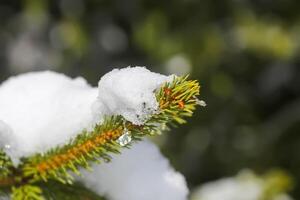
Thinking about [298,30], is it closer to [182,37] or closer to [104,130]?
[182,37]

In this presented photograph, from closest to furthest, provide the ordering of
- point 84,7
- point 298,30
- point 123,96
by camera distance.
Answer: point 123,96
point 298,30
point 84,7

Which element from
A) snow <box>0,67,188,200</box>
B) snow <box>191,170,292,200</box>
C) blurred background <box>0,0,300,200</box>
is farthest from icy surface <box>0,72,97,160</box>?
blurred background <box>0,0,300,200</box>

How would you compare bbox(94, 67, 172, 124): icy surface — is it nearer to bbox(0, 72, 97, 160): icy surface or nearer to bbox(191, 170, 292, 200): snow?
bbox(0, 72, 97, 160): icy surface

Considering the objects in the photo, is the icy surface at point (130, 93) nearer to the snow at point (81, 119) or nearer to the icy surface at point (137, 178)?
the snow at point (81, 119)

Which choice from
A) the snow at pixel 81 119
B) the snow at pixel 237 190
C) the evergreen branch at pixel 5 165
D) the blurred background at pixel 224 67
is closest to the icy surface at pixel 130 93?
the snow at pixel 81 119

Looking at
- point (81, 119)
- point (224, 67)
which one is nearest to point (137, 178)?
point (81, 119)

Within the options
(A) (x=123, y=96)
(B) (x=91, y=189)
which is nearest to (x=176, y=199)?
(B) (x=91, y=189)
